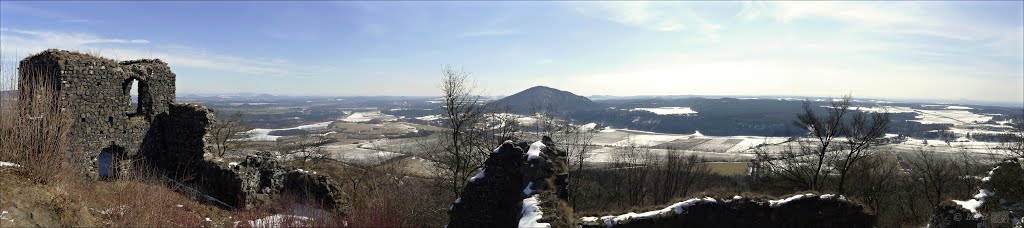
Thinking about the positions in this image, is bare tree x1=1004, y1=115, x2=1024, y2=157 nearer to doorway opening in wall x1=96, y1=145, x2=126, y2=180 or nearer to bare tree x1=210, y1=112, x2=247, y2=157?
doorway opening in wall x1=96, y1=145, x2=126, y2=180

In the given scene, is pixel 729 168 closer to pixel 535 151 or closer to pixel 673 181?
pixel 673 181

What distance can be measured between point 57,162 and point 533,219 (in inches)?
343

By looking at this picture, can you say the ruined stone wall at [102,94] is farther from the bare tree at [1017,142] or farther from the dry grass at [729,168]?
the dry grass at [729,168]

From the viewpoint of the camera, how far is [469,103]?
26391 millimetres

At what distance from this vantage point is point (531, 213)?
9289mm

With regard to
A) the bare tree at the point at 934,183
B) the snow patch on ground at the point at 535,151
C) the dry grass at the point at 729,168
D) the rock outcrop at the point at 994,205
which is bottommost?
the dry grass at the point at 729,168

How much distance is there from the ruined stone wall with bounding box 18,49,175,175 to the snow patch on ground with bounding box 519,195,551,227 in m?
13.2

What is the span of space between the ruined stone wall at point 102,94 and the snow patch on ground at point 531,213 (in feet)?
43.2

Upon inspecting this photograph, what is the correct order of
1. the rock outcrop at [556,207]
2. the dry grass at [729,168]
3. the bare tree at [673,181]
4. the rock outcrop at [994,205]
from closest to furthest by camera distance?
the rock outcrop at [556,207], the rock outcrop at [994,205], the bare tree at [673,181], the dry grass at [729,168]

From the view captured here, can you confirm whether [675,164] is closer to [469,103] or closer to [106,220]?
[469,103]

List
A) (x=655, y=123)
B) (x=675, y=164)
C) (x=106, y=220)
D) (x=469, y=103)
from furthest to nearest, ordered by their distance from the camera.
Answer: (x=655, y=123) → (x=675, y=164) → (x=469, y=103) → (x=106, y=220)

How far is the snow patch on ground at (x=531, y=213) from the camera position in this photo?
8773mm

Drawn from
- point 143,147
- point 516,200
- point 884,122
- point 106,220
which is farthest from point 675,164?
point 106,220

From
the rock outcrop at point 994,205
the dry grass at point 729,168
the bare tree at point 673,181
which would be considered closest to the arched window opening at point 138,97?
the rock outcrop at point 994,205
